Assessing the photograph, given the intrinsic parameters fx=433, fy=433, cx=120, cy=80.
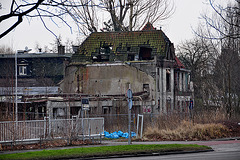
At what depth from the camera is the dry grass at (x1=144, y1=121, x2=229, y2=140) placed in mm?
28828

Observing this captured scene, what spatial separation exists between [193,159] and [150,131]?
13934mm

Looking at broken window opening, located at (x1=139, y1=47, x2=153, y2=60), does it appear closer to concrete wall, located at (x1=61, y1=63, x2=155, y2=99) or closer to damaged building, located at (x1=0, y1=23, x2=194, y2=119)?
damaged building, located at (x1=0, y1=23, x2=194, y2=119)

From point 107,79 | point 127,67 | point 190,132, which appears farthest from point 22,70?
point 190,132

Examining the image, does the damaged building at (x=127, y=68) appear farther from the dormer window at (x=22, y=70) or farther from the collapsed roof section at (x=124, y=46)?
the dormer window at (x=22, y=70)

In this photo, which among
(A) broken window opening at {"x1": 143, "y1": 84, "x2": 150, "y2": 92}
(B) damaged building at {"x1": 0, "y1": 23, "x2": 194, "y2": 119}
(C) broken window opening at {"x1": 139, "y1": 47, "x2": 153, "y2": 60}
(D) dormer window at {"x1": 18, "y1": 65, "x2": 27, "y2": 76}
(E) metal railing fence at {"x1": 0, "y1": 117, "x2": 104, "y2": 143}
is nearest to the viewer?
(E) metal railing fence at {"x1": 0, "y1": 117, "x2": 104, "y2": 143}

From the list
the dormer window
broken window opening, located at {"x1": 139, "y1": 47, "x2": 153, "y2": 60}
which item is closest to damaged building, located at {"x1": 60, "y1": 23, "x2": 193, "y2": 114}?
broken window opening, located at {"x1": 139, "y1": 47, "x2": 153, "y2": 60}

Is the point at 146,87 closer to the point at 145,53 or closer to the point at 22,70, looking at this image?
the point at 145,53

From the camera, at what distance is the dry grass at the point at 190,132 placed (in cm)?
2883

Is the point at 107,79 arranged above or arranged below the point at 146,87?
above

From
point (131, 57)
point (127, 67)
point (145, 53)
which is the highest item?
point (145, 53)

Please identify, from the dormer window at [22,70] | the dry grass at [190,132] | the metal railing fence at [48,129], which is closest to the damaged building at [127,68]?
the dry grass at [190,132]

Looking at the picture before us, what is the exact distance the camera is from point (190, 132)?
29156mm

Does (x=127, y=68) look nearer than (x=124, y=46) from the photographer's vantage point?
Yes

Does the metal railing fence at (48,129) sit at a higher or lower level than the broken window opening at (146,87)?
lower
